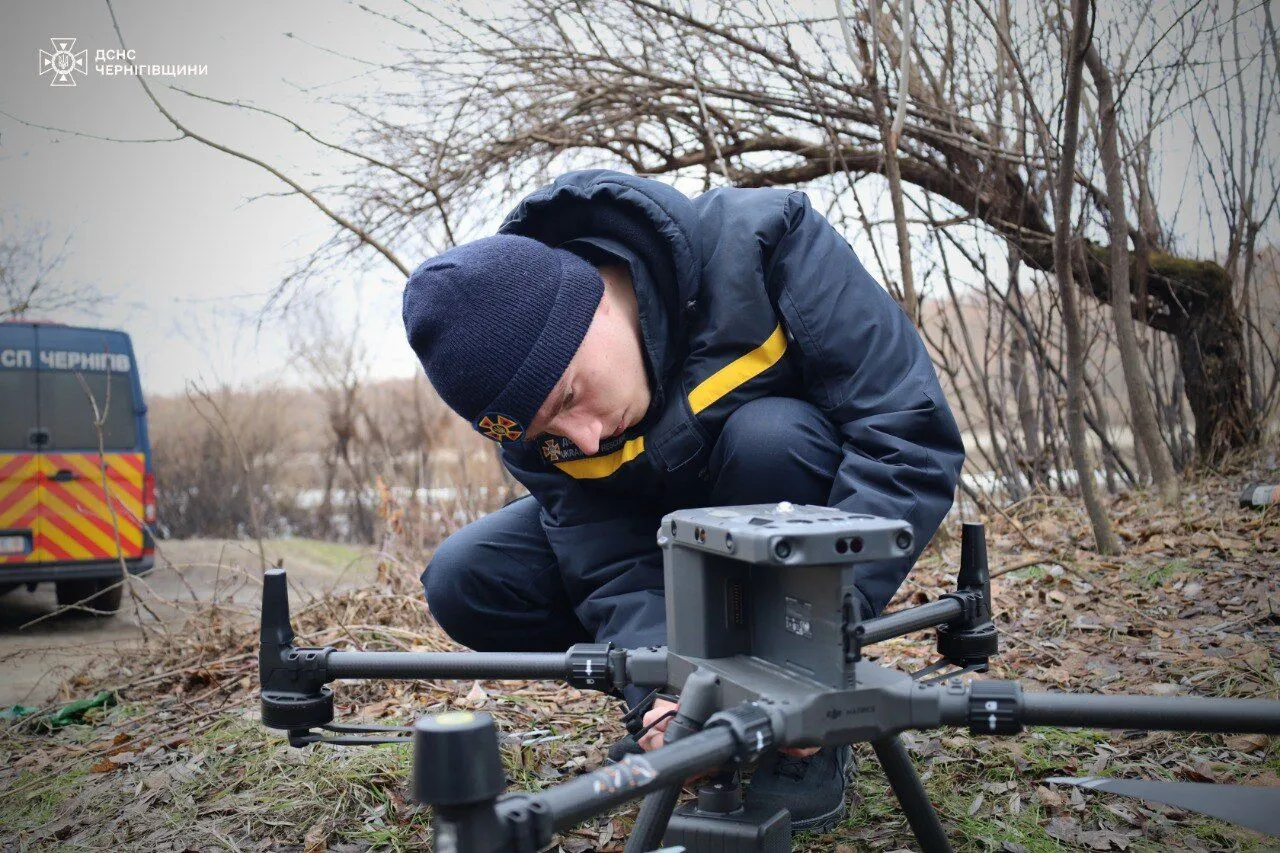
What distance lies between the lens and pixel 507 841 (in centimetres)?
92

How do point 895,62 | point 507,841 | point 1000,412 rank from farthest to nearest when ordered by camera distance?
point 1000,412, point 895,62, point 507,841

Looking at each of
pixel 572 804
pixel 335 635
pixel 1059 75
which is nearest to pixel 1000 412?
pixel 1059 75

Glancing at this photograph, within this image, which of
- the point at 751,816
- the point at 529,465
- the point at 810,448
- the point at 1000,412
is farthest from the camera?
the point at 1000,412

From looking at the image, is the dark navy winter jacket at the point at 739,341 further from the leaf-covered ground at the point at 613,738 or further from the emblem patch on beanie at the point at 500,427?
the leaf-covered ground at the point at 613,738

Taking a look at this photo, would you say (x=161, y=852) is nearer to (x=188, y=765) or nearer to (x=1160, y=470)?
(x=188, y=765)

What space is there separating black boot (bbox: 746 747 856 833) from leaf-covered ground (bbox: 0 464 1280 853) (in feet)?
0.19

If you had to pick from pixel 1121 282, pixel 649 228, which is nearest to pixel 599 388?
pixel 649 228

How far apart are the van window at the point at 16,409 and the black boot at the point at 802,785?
19.4ft

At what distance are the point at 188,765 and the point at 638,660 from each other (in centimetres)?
148

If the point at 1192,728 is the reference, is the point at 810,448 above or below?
above

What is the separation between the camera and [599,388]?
183 cm

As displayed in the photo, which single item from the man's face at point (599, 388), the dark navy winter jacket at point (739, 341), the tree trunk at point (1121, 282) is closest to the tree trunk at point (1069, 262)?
the tree trunk at point (1121, 282)

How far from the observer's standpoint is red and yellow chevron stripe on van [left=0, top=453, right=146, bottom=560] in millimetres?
5793

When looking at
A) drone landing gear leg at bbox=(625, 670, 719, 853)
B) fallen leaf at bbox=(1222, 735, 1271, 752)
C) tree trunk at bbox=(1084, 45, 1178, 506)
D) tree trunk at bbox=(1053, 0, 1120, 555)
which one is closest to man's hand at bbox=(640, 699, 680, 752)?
drone landing gear leg at bbox=(625, 670, 719, 853)
